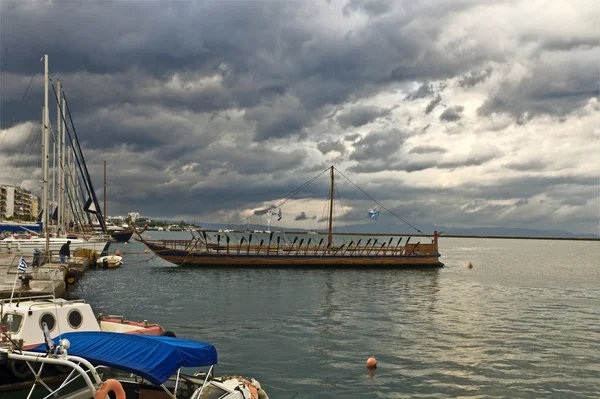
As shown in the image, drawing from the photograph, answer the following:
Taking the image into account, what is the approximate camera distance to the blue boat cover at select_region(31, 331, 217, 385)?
10.6m

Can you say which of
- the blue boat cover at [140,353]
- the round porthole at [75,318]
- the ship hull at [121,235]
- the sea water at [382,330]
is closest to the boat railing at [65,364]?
the blue boat cover at [140,353]

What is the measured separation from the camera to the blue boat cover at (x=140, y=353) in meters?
10.6

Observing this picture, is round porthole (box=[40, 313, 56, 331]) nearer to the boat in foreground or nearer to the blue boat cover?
the boat in foreground

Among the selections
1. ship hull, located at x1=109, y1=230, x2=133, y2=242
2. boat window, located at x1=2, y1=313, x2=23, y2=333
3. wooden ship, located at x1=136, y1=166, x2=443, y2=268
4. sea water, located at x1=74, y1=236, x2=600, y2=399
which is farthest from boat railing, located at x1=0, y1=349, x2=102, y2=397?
ship hull, located at x1=109, y1=230, x2=133, y2=242

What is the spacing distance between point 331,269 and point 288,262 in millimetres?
6086

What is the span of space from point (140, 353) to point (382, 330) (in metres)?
18.8

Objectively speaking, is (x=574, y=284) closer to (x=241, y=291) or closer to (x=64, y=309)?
(x=241, y=291)

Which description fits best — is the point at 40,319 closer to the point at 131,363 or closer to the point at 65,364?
the point at 65,364

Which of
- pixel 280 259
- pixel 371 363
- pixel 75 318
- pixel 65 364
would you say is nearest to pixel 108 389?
pixel 65 364

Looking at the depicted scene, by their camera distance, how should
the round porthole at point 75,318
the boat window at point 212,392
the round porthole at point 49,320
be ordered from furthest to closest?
the round porthole at point 75,318
the round porthole at point 49,320
the boat window at point 212,392

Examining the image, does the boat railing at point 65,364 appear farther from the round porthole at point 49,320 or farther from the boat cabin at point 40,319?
the round porthole at point 49,320

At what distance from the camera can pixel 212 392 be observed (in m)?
12.1

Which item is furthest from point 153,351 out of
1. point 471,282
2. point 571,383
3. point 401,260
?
point 401,260

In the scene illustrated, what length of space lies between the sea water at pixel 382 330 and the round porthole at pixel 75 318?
554 cm
